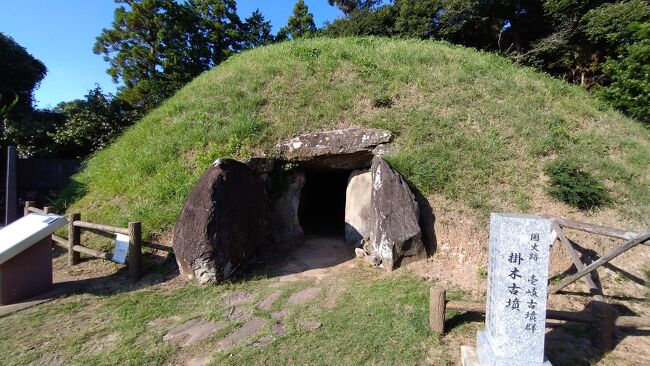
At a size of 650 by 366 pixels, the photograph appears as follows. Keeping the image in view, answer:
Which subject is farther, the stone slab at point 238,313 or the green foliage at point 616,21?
the green foliage at point 616,21

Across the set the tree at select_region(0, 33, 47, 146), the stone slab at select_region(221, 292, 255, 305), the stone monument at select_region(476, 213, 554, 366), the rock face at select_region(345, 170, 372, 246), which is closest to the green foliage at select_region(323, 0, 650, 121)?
the rock face at select_region(345, 170, 372, 246)

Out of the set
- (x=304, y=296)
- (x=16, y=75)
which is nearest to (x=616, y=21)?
(x=304, y=296)

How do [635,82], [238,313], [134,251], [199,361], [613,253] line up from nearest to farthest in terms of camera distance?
[199,361], [613,253], [238,313], [134,251], [635,82]

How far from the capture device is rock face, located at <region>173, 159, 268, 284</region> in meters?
5.20

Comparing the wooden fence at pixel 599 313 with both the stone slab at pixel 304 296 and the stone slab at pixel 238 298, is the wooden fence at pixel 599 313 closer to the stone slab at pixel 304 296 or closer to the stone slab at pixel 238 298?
the stone slab at pixel 304 296

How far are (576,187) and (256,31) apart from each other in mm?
23266

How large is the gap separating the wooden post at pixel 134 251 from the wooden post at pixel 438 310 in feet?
14.2

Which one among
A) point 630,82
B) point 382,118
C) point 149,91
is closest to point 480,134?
point 382,118

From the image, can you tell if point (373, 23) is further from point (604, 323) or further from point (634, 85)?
point (604, 323)

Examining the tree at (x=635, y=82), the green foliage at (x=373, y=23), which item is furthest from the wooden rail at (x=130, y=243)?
the green foliage at (x=373, y=23)

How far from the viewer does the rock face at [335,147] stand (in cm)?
714

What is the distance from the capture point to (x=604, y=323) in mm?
3680

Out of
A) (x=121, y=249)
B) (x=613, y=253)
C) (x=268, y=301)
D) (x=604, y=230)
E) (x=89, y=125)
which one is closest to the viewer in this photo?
(x=613, y=253)

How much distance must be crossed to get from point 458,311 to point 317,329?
67.1 inches
